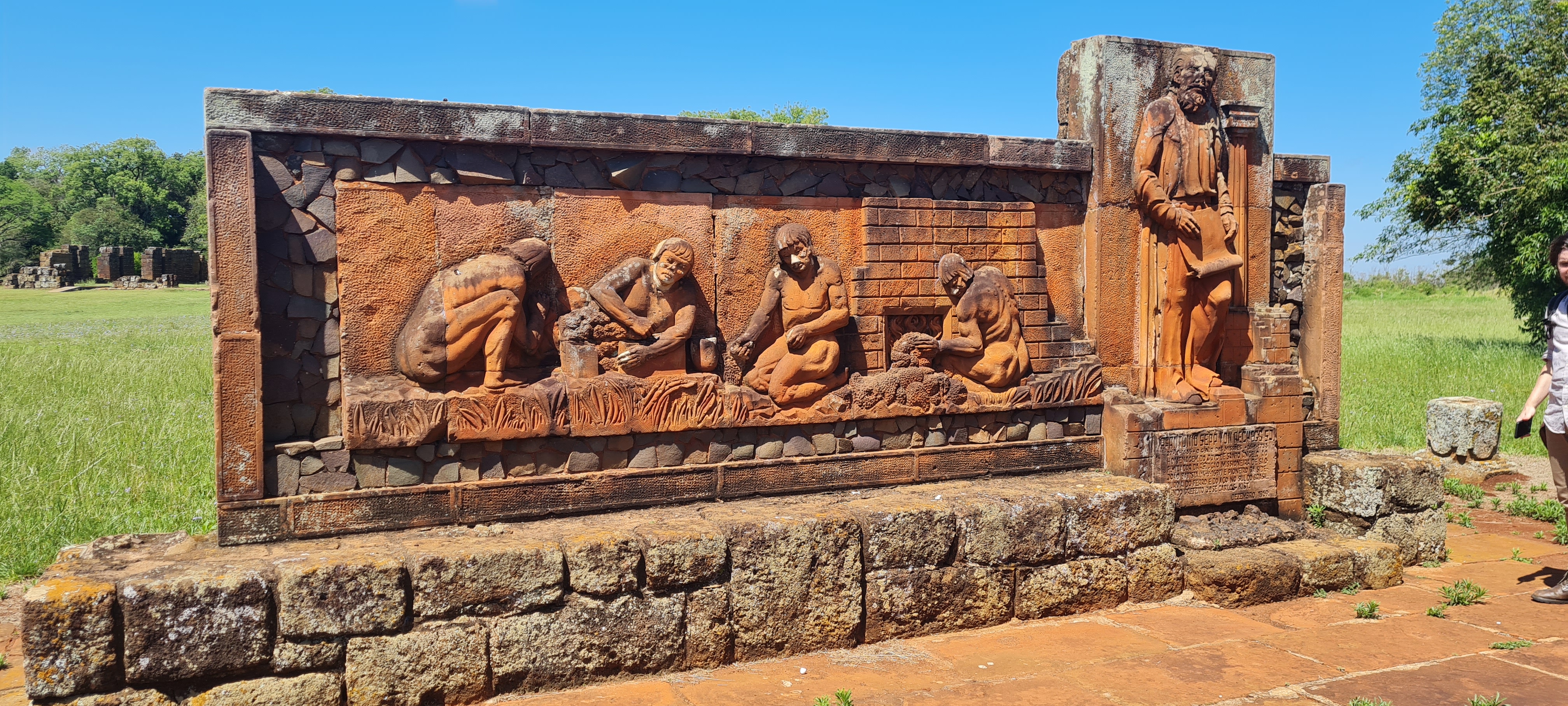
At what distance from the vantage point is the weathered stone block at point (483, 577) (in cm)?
425

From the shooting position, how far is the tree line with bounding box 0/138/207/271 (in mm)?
30375

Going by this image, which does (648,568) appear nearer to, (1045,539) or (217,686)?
(217,686)

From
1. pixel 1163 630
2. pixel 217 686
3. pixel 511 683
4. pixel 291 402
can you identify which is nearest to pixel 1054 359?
pixel 1163 630

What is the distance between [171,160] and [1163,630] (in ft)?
153

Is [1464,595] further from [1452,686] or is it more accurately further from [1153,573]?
[1153,573]

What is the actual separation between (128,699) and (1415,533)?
721 cm

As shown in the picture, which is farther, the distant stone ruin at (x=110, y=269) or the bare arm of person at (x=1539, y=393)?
the distant stone ruin at (x=110, y=269)

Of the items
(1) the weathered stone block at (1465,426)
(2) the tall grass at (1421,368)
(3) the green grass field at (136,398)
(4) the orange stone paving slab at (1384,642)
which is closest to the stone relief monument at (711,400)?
(4) the orange stone paving slab at (1384,642)

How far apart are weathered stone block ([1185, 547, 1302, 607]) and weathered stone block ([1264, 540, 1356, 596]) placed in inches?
1.8

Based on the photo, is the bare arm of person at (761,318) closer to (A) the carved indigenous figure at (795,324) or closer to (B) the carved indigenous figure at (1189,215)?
(A) the carved indigenous figure at (795,324)

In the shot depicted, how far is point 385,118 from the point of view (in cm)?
468

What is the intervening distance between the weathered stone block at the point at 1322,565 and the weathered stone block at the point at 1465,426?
16.7 ft

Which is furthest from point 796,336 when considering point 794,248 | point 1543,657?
point 1543,657

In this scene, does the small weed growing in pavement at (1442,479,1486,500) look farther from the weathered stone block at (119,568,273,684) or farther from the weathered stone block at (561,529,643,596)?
the weathered stone block at (119,568,273,684)
